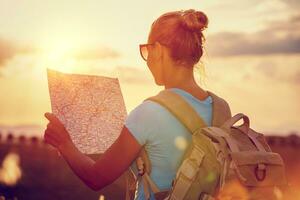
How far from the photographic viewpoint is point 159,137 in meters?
3.93

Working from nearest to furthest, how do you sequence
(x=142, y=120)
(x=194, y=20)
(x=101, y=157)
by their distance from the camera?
(x=142, y=120) → (x=101, y=157) → (x=194, y=20)

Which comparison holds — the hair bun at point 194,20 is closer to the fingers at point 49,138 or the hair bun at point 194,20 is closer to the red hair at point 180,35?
the red hair at point 180,35

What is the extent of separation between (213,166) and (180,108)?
13.7 inches

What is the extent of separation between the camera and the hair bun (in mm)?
4094

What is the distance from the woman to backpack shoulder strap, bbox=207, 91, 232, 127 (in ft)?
0.09

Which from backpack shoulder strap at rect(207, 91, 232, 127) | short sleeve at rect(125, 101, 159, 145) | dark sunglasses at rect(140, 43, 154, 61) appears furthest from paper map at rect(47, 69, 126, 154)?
backpack shoulder strap at rect(207, 91, 232, 127)

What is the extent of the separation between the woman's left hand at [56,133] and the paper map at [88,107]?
46 mm

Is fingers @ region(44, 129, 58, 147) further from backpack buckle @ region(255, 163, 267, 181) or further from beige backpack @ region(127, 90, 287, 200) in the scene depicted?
backpack buckle @ region(255, 163, 267, 181)

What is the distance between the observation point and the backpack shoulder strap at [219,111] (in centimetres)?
414

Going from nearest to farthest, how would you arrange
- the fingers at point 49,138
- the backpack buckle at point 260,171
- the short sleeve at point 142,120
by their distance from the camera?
the short sleeve at point 142,120 < the backpack buckle at point 260,171 < the fingers at point 49,138

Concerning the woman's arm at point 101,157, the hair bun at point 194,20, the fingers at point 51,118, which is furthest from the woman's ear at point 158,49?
the fingers at point 51,118

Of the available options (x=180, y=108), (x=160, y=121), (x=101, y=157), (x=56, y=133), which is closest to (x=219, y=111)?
(x=180, y=108)

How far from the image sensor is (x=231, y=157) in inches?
153

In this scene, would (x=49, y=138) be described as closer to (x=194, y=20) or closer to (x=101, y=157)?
(x=101, y=157)
